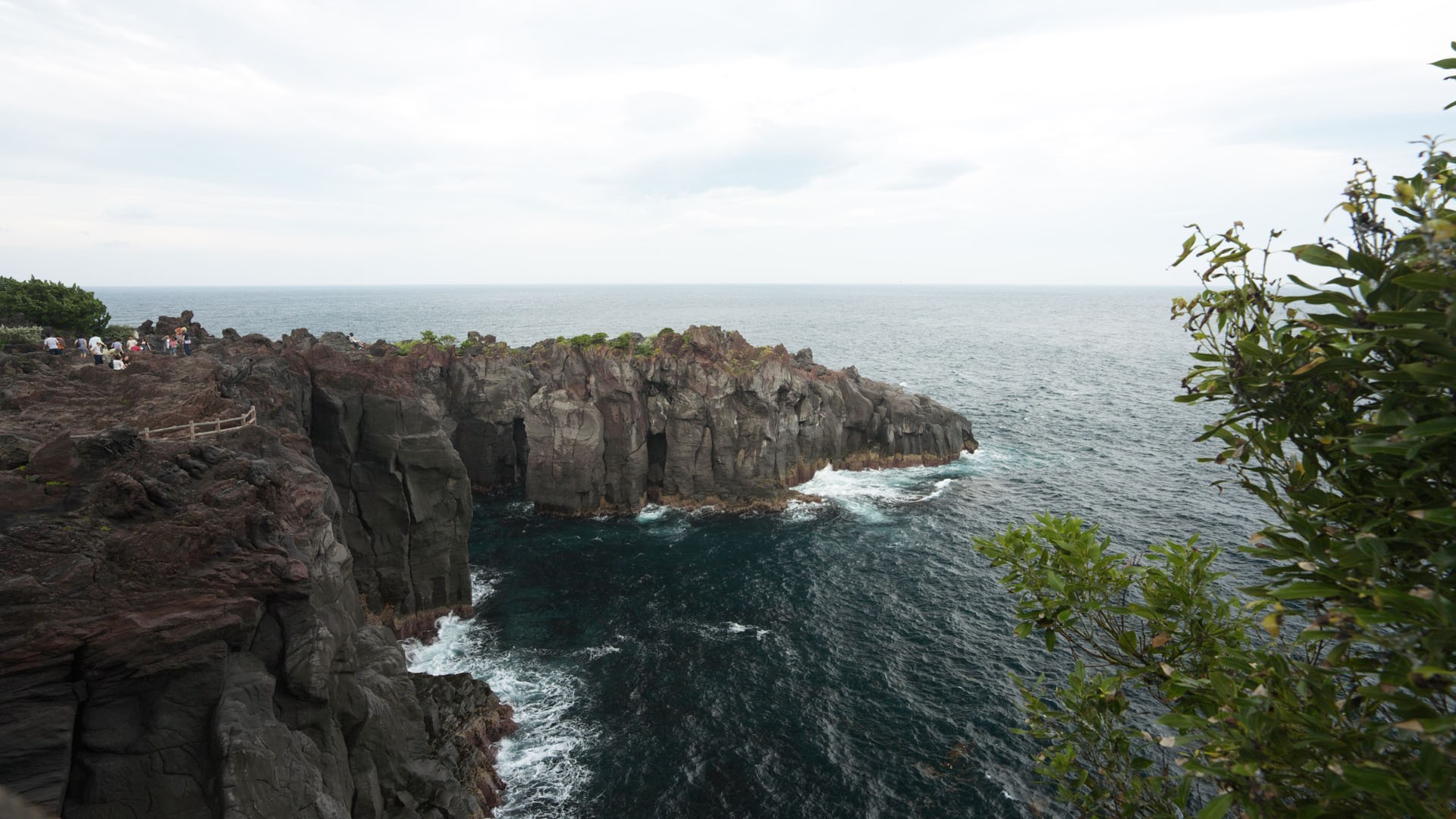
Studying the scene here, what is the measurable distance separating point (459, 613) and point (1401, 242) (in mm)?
48197

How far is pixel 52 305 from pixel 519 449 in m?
41.4

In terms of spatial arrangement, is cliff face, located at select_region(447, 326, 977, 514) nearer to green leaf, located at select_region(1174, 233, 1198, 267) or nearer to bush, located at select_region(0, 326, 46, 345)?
bush, located at select_region(0, 326, 46, 345)

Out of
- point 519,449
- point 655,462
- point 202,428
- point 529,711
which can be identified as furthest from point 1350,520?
point 519,449

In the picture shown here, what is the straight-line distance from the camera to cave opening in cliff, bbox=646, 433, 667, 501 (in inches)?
2643

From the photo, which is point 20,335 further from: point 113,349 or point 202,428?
point 202,428

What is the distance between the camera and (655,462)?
67.9 metres

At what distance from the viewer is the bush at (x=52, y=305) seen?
56.8 m

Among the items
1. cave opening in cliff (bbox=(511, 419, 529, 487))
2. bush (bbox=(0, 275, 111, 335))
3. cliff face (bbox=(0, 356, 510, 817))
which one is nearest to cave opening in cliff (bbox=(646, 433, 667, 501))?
cave opening in cliff (bbox=(511, 419, 529, 487))

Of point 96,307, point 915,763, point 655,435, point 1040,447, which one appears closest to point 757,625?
point 915,763

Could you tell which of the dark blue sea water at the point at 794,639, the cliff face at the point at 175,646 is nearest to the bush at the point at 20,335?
the dark blue sea water at the point at 794,639

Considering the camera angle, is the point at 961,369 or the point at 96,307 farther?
the point at 961,369

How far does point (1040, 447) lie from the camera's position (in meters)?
79.8

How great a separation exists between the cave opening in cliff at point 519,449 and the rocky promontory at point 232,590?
78.8 feet

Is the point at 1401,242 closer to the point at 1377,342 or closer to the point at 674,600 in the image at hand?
the point at 1377,342
